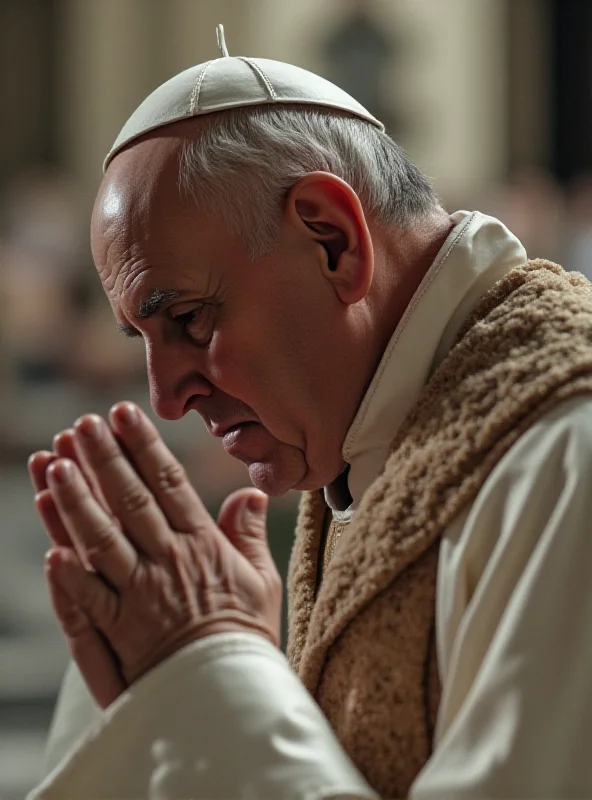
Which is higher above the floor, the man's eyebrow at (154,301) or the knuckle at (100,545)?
the man's eyebrow at (154,301)

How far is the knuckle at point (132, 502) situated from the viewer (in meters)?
1.76

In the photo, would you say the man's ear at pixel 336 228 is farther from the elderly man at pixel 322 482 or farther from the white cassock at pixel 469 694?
the white cassock at pixel 469 694

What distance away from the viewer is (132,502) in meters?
1.76

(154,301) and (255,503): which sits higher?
(154,301)

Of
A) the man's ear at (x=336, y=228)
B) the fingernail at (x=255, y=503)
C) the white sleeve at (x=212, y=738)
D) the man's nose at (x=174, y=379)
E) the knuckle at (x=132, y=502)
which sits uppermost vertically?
the man's ear at (x=336, y=228)

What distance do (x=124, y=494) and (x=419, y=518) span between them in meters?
0.40

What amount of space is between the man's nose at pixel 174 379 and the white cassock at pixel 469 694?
0.42 m

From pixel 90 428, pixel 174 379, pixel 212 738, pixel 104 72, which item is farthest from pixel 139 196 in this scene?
pixel 104 72

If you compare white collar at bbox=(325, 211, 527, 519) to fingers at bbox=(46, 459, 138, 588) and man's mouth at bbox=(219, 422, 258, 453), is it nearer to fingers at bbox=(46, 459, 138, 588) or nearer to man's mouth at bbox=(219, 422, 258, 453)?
man's mouth at bbox=(219, 422, 258, 453)

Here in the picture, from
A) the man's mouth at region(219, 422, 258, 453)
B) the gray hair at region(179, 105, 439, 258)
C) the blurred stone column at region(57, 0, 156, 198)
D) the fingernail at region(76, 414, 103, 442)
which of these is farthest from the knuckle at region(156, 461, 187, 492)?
the blurred stone column at region(57, 0, 156, 198)

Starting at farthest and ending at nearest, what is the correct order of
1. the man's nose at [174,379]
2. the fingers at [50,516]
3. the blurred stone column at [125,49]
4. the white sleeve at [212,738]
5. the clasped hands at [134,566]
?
1. the blurred stone column at [125,49]
2. the man's nose at [174,379]
3. the fingers at [50,516]
4. the clasped hands at [134,566]
5. the white sleeve at [212,738]

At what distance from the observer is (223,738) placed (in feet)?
5.35

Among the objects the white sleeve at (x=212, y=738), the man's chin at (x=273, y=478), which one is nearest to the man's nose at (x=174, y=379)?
the man's chin at (x=273, y=478)

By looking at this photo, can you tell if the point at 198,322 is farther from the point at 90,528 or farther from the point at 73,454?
the point at 90,528
